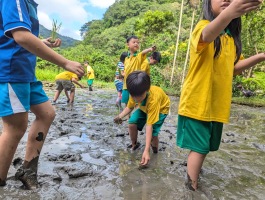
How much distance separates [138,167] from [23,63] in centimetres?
168

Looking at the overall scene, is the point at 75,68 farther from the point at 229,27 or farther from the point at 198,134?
the point at 229,27

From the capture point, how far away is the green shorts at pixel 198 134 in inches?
96.2

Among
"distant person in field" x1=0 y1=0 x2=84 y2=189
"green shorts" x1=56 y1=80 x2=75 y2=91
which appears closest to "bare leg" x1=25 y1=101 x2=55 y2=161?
"distant person in field" x1=0 y1=0 x2=84 y2=189

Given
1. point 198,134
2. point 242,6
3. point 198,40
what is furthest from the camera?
point 198,134

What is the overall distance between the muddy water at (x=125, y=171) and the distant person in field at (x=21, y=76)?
291 millimetres

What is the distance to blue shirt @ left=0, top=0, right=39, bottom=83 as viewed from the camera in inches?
80.8

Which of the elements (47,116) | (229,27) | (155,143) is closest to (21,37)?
(47,116)

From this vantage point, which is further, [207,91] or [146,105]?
[146,105]

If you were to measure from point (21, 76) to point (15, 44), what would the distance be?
25cm

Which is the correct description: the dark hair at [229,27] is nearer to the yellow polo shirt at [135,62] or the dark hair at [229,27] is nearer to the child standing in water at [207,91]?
the child standing in water at [207,91]

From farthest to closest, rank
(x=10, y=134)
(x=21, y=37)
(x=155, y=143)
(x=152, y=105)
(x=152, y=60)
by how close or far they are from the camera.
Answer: (x=152, y=60) → (x=155, y=143) → (x=152, y=105) → (x=10, y=134) → (x=21, y=37)

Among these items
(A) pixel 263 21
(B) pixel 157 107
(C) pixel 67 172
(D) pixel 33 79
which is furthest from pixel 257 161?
(A) pixel 263 21

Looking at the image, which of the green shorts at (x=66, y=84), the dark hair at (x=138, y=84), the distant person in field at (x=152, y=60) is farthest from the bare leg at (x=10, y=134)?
the green shorts at (x=66, y=84)

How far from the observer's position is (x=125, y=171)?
3076 millimetres
